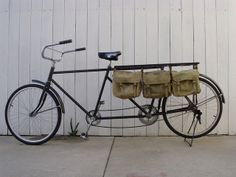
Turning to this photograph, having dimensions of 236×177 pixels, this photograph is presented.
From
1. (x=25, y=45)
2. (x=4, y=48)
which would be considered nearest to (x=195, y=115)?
(x=25, y=45)

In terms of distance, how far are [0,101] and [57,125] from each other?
1078mm

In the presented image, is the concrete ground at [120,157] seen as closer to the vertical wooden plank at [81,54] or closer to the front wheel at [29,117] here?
the front wheel at [29,117]

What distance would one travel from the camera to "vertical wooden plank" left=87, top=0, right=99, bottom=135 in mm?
5000

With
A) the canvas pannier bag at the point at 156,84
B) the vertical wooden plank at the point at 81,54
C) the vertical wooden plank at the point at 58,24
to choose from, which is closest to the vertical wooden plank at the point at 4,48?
the vertical wooden plank at the point at 58,24

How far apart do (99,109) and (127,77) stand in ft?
2.72

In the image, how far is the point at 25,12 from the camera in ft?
16.6

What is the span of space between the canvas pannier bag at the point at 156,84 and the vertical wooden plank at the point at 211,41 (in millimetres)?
938

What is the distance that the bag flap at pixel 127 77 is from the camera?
4.25 meters

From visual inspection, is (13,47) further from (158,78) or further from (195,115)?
(195,115)

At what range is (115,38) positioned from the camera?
499 cm

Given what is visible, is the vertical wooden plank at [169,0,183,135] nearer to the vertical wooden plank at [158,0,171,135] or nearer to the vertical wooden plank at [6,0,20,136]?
the vertical wooden plank at [158,0,171,135]

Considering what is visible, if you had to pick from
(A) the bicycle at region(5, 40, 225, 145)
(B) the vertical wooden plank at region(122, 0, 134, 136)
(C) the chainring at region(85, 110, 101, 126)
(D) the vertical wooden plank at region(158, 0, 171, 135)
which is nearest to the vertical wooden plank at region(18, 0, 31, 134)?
(A) the bicycle at region(5, 40, 225, 145)

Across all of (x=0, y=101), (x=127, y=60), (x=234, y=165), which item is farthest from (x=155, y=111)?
(x=0, y=101)

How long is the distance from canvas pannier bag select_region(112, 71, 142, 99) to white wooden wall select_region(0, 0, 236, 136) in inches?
28.3
